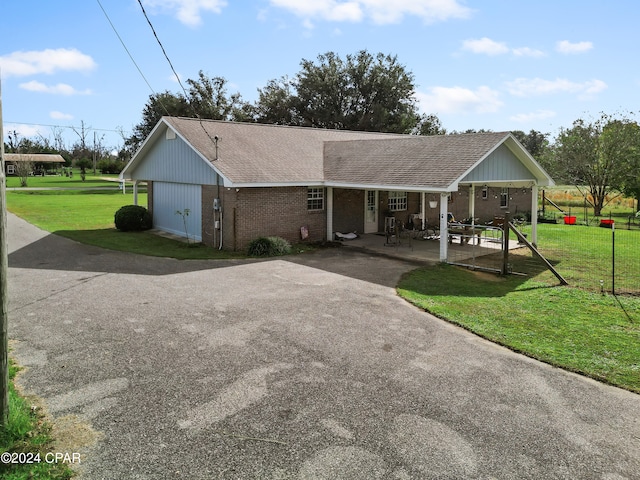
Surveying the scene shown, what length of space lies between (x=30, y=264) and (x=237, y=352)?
1054 cm

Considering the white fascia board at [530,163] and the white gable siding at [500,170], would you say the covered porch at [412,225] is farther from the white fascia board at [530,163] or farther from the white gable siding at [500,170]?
the white gable siding at [500,170]

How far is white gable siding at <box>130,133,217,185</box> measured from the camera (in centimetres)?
1897

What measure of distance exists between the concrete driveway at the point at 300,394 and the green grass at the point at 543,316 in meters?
0.54

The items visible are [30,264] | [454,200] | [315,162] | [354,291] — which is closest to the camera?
[354,291]

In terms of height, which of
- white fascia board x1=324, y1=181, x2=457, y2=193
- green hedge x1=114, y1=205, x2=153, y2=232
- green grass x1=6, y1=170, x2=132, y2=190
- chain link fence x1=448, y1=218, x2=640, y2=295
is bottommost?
chain link fence x1=448, y1=218, x2=640, y2=295

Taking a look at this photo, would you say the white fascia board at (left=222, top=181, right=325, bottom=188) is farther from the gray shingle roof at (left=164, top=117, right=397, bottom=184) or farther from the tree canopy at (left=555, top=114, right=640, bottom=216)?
the tree canopy at (left=555, top=114, right=640, bottom=216)

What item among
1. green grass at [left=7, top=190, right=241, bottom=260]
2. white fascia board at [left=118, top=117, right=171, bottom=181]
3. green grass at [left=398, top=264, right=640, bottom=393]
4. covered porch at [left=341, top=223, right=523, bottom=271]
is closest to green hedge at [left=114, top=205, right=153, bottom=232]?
green grass at [left=7, top=190, right=241, bottom=260]

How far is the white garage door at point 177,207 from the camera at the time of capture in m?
20.2

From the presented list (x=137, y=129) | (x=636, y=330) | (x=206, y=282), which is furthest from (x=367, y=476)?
(x=137, y=129)

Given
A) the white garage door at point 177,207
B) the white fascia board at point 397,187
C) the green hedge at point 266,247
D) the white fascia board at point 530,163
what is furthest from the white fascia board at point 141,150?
the white fascia board at point 530,163

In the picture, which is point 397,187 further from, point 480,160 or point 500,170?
point 500,170

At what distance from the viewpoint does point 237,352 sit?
8.12m

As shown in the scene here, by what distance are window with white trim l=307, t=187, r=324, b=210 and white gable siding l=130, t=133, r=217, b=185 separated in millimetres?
3898

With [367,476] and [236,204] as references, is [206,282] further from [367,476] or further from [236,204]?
[367,476]
